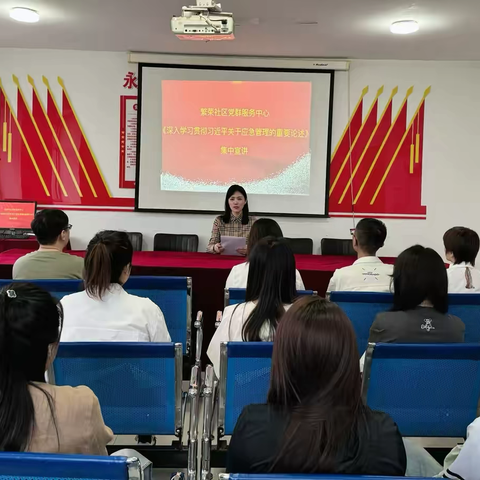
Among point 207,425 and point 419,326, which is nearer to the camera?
point 207,425

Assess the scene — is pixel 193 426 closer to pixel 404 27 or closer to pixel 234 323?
pixel 234 323

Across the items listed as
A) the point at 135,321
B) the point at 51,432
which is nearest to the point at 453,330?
the point at 135,321

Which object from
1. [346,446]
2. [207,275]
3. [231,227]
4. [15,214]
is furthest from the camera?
[15,214]

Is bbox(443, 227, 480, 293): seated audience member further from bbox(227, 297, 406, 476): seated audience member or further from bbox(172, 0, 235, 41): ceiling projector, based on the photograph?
bbox(172, 0, 235, 41): ceiling projector

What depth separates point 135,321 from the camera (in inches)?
85.4

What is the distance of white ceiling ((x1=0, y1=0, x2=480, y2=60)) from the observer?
4.24 meters

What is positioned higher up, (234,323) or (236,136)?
(236,136)

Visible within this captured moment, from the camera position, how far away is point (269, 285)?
2123 millimetres

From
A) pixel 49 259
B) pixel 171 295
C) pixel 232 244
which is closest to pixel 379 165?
pixel 232 244

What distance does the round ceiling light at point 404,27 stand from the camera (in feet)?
14.8

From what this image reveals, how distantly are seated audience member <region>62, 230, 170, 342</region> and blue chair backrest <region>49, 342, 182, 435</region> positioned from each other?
0.29 metres

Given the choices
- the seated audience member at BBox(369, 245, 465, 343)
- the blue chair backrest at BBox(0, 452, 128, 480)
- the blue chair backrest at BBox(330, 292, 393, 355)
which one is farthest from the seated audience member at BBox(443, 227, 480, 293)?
the blue chair backrest at BBox(0, 452, 128, 480)

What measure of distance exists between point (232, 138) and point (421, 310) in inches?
160

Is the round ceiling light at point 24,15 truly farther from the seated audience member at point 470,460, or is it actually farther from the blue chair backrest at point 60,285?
the seated audience member at point 470,460
